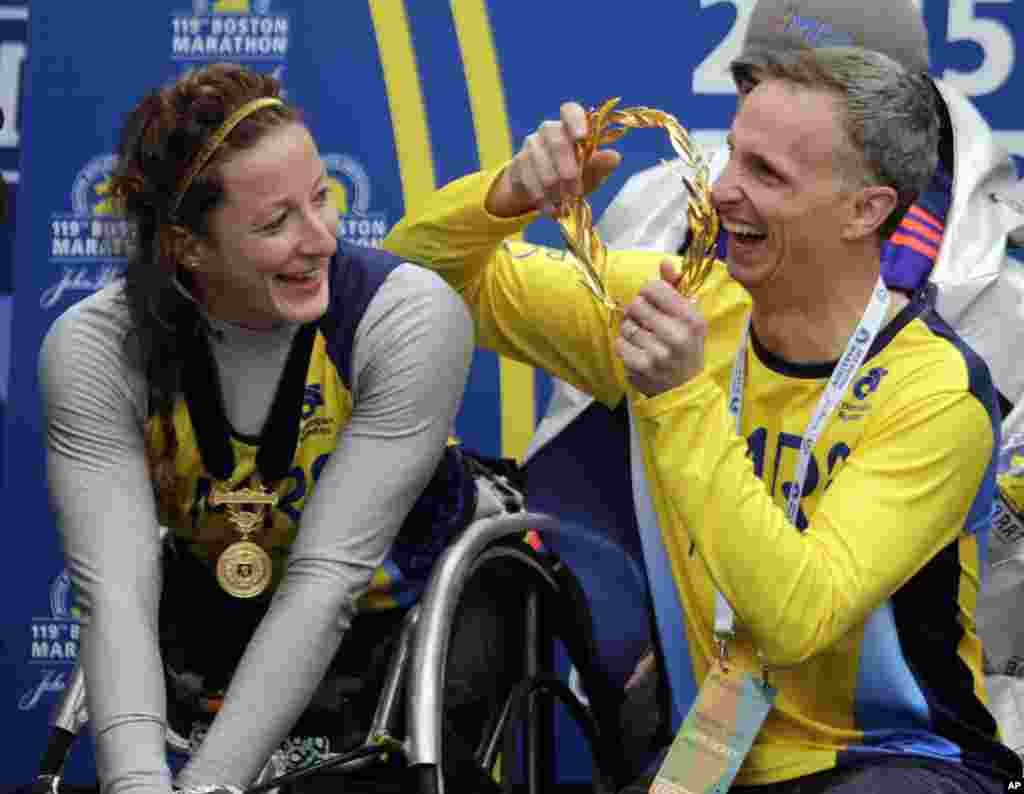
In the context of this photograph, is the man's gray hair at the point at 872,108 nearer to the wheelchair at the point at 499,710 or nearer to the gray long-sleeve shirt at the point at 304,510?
the gray long-sleeve shirt at the point at 304,510

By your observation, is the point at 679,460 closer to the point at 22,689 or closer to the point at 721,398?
the point at 721,398

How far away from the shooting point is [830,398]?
98.2 inches

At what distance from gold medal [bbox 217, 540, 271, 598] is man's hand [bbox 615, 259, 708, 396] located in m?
0.68

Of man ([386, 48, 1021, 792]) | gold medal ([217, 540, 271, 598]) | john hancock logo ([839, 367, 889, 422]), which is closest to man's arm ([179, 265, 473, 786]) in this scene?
gold medal ([217, 540, 271, 598])

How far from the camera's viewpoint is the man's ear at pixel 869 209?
8.41ft

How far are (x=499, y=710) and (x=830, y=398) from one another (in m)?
0.72

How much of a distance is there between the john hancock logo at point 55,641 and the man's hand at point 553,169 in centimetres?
170

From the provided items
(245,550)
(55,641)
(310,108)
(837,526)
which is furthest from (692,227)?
(55,641)

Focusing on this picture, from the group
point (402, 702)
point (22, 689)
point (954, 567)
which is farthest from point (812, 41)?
point (22, 689)

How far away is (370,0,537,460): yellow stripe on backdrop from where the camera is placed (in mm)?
4008

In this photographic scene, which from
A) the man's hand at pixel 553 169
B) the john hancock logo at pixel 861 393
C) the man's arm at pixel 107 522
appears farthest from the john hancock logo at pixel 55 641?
the john hancock logo at pixel 861 393

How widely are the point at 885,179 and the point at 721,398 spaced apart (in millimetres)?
430

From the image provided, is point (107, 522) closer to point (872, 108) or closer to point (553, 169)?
point (553, 169)

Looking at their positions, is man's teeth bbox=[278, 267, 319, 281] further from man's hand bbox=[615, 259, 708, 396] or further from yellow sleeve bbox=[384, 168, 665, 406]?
man's hand bbox=[615, 259, 708, 396]
